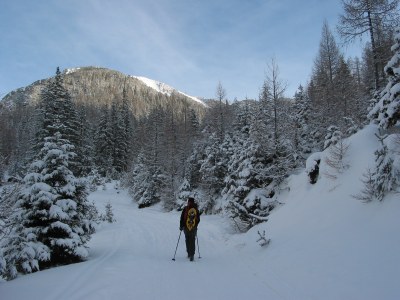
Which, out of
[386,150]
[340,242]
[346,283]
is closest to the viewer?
[346,283]

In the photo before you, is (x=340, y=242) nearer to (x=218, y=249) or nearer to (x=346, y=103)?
(x=218, y=249)

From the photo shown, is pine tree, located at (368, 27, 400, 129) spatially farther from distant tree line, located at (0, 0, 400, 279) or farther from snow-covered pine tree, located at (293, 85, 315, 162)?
snow-covered pine tree, located at (293, 85, 315, 162)

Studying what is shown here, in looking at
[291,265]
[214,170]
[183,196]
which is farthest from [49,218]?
[183,196]

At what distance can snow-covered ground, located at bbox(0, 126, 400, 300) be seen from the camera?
5.73 meters

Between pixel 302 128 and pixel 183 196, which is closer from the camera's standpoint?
pixel 302 128

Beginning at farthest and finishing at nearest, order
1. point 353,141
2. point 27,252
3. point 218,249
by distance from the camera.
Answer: point 218,249
point 353,141
point 27,252

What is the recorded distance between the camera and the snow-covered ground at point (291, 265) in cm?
573

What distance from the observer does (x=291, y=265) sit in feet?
24.4

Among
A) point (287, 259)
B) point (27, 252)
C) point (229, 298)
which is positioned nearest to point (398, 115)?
point (287, 259)

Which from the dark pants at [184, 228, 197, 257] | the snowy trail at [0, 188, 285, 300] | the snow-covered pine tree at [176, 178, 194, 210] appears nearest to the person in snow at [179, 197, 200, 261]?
the dark pants at [184, 228, 197, 257]

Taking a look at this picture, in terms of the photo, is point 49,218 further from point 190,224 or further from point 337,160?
point 337,160

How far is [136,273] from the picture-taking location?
764cm

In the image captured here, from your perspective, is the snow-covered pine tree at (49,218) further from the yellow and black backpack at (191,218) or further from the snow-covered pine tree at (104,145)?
the snow-covered pine tree at (104,145)

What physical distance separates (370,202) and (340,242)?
4.52ft
